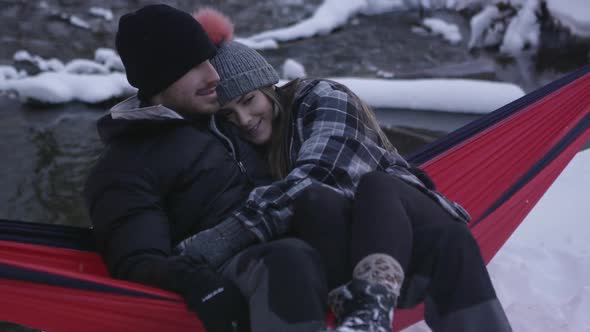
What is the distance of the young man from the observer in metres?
0.99

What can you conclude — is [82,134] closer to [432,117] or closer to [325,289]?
[432,117]

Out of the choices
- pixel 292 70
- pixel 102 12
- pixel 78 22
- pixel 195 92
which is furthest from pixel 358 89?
pixel 102 12

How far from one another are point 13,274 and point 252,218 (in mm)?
441

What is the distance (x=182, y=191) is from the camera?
1.30 metres

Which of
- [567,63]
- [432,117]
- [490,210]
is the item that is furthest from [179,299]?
[567,63]

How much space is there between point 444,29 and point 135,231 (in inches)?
281

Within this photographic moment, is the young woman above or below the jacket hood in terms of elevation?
below

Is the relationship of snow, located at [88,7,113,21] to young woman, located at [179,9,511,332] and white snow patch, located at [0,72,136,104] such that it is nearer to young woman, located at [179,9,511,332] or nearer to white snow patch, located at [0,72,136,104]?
white snow patch, located at [0,72,136,104]

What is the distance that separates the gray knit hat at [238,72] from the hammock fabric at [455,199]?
44 centimetres

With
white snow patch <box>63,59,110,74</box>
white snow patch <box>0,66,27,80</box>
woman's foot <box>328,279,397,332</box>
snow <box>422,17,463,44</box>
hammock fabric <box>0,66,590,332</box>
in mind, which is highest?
woman's foot <box>328,279,397,332</box>

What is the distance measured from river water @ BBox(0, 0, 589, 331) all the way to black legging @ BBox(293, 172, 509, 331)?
4.90 feet

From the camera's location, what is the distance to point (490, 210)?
1.51m

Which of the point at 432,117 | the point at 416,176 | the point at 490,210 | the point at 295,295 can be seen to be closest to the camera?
the point at 295,295

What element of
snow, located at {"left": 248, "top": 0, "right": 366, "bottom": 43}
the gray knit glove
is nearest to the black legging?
the gray knit glove
